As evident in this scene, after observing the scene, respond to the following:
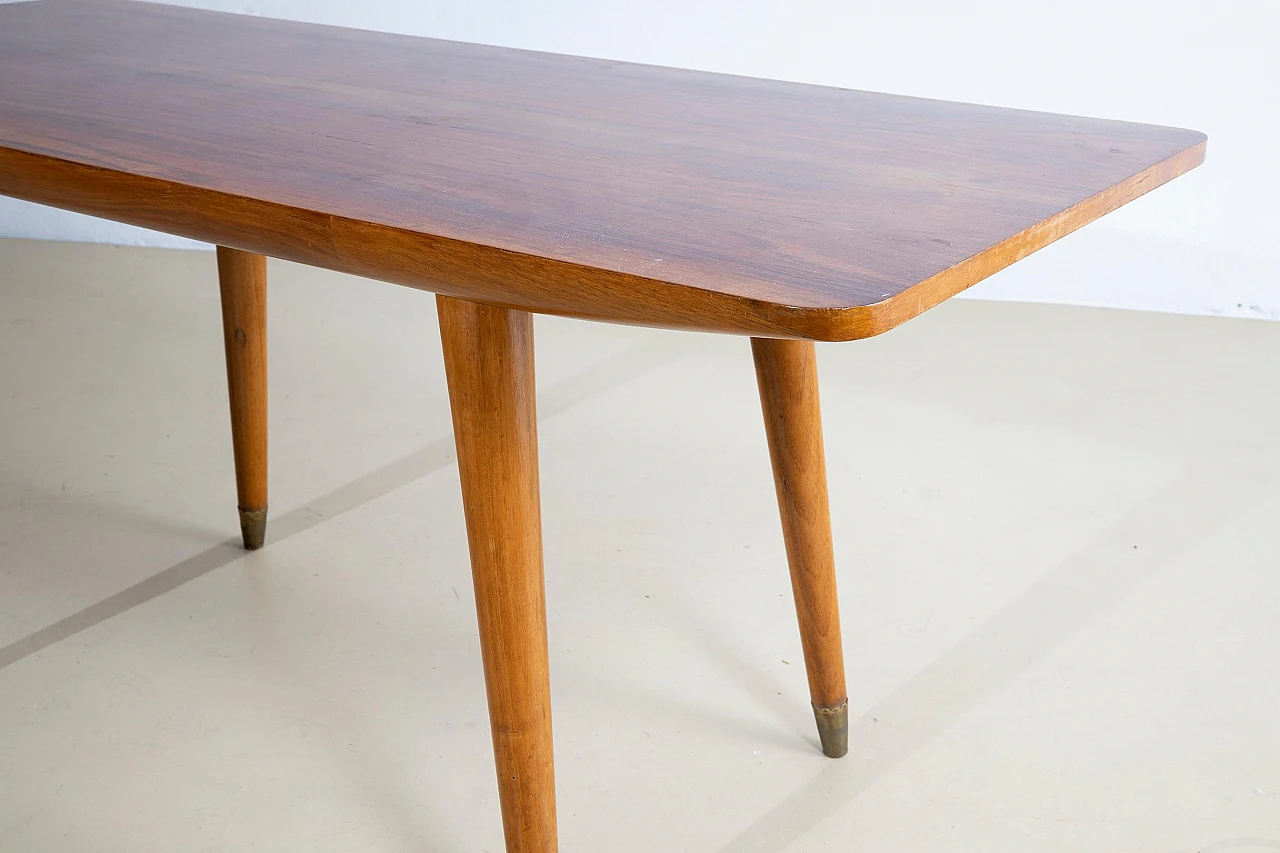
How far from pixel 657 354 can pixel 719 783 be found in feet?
3.91

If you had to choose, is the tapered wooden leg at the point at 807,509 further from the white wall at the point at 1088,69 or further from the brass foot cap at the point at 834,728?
the white wall at the point at 1088,69

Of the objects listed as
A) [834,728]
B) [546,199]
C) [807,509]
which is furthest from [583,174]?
[834,728]

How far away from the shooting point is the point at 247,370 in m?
1.57

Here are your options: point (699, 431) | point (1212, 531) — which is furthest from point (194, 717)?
point (1212, 531)

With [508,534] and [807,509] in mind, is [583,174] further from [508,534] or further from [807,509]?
[807,509]

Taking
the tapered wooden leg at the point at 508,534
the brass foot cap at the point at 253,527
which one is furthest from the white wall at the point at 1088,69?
the tapered wooden leg at the point at 508,534

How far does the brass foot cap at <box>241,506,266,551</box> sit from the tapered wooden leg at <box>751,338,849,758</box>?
0.75m

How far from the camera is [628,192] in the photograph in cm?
90

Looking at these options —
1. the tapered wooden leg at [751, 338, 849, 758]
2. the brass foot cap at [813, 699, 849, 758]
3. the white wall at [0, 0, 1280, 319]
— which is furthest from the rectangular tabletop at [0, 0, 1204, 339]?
the white wall at [0, 0, 1280, 319]

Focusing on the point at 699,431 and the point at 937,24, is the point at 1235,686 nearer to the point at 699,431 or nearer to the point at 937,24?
the point at 699,431

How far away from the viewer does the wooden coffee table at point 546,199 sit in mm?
757

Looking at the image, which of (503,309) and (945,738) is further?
(945,738)

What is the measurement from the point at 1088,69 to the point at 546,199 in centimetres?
198

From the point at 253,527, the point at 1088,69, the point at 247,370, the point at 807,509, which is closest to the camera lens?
the point at 807,509
